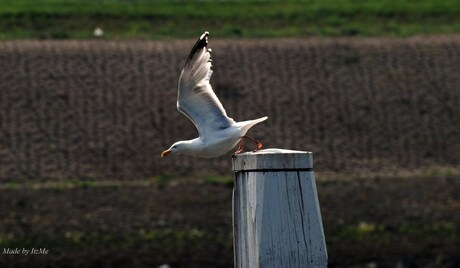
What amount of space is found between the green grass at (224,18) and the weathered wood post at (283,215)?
1870cm

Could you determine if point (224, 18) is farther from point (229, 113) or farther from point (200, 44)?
point (200, 44)

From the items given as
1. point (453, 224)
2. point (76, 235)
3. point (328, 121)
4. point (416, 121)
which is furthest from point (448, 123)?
point (76, 235)

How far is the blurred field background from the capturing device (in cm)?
1383

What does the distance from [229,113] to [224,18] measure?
22.2 feet

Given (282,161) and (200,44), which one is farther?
(200,44)

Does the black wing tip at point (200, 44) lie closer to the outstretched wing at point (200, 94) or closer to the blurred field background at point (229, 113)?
the outstretched wing at point (200, 94)

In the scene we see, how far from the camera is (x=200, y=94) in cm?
730

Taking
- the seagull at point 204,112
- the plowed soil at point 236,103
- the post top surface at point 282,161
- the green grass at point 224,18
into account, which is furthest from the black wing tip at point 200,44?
the green grass at point 224,18

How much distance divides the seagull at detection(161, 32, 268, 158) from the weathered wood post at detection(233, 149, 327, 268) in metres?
2.53

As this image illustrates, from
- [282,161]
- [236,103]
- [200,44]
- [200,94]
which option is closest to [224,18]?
[236,103]

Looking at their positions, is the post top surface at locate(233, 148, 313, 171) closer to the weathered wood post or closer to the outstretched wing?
the weathered wood post

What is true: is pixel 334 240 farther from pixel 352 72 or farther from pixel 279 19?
pixel 279 19

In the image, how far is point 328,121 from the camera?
18922mm

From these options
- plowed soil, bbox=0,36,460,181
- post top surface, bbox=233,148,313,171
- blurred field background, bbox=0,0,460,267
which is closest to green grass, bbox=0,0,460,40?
blurred field background, bbox=0,0,460,267
